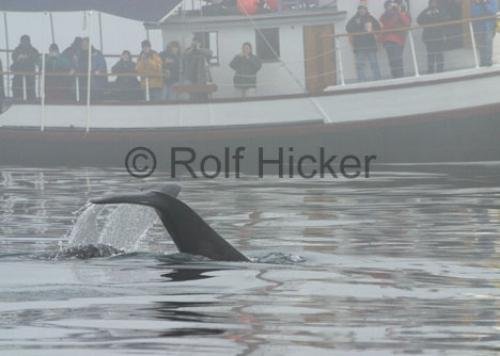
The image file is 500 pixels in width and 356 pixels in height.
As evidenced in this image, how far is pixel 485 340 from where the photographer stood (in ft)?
30.0

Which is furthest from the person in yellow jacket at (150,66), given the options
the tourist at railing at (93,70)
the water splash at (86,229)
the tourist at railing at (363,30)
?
the water splash at (86,229)

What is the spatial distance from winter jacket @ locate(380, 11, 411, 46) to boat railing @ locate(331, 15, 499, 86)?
2cm

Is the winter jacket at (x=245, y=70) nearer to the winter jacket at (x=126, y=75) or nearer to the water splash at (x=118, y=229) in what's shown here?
the winter jacket at (x=126, y=75)

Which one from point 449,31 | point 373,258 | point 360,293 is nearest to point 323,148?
point 449,31

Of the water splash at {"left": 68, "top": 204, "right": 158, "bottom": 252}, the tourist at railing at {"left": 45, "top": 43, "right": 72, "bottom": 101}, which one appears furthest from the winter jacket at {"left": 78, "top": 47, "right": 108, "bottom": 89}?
the water splash at {"left": 68, "top": 204, "right": 158, "bottom": 252}

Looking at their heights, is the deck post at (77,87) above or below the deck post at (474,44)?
below

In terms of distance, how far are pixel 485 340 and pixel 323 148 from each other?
28628mm

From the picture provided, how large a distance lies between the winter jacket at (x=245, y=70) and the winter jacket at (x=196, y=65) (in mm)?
697

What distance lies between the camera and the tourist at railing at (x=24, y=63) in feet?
127

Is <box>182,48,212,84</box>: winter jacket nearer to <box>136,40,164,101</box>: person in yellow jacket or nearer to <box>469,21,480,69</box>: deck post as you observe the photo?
<box>136,40,164,101</box>: person in yellow jacket

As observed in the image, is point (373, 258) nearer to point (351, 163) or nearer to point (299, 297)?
point (299, 297)

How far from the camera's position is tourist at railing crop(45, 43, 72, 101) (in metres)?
39.1

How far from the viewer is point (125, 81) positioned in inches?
1529

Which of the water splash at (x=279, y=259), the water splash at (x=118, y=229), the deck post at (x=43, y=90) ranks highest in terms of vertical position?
the deck post at (x=43, y=90)
